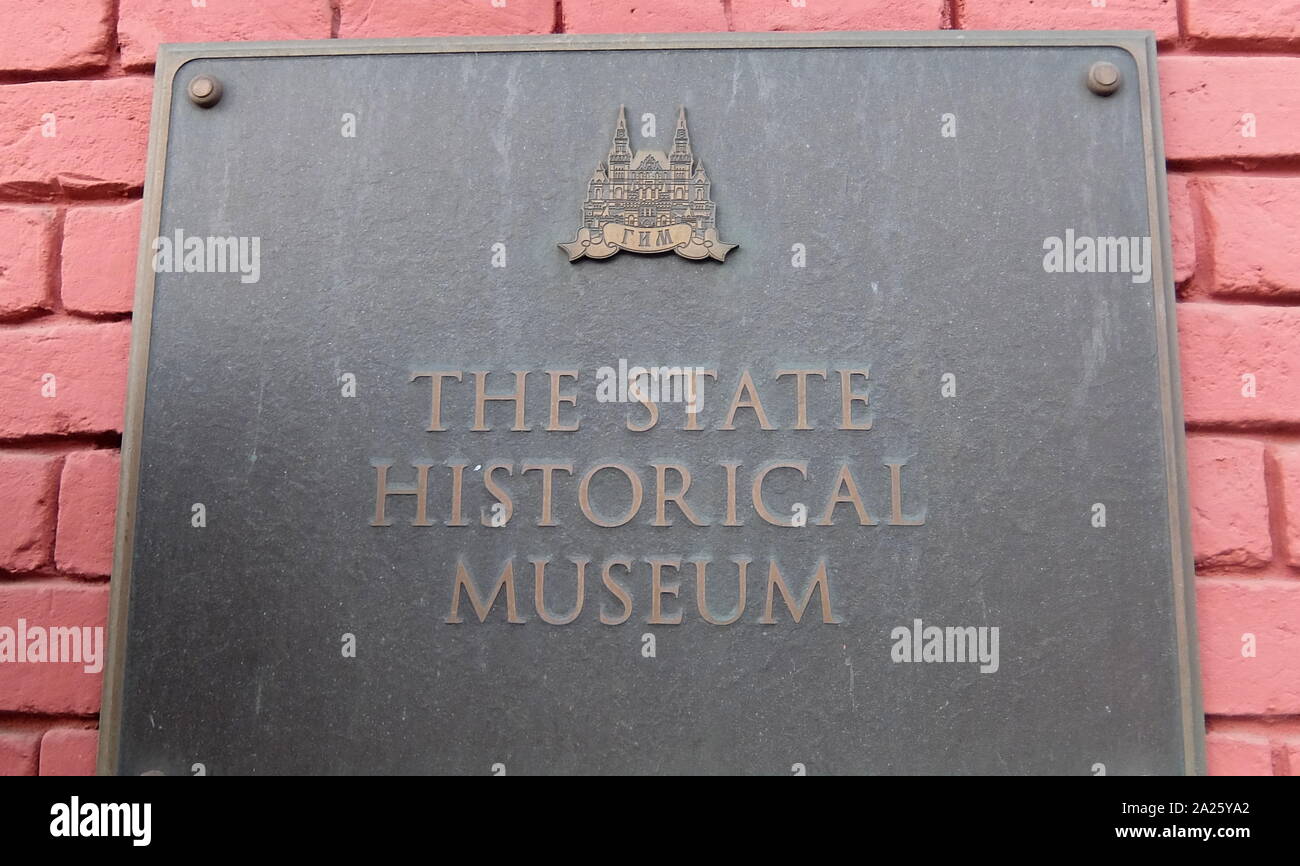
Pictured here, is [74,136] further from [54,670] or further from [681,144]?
[681,144]

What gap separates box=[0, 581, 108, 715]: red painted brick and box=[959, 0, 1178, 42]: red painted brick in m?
1.77

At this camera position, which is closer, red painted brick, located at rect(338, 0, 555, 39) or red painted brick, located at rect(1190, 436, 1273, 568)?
red painted brick, located at rect(1190, 436, 1273, 568)

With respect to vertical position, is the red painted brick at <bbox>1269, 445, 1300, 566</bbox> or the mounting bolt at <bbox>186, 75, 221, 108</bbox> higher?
the mounting bolt at <bbox>186, 75, 221, 108</bbox>

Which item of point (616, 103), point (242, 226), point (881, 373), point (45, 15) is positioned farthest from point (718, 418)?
point (45, 15)

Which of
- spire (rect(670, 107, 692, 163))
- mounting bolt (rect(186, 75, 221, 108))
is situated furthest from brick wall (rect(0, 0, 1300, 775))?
spire (rect(670, 107, 692, 163))

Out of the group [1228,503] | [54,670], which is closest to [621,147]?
[1228,503]

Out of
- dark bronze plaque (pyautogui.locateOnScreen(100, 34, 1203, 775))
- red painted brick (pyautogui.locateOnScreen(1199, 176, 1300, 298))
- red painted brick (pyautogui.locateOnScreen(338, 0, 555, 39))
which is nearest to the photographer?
dark bronze plaque (pyautogui.locateOnScreen(100, 34, 1203, 775))

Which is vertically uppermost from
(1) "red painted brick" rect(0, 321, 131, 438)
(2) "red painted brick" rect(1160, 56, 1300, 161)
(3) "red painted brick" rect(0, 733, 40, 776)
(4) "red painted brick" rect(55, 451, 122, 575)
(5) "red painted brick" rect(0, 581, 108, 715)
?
(2) "red painted brick" rect(1160, 56, 1300, 161)

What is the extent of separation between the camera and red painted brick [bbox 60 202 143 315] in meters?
1.76

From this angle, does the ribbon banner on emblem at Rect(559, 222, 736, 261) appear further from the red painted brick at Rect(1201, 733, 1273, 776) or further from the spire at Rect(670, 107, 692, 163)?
the red painted brick at Rect(1201, 733, 1273, 776)

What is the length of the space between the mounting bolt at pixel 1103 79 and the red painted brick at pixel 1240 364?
0.40m

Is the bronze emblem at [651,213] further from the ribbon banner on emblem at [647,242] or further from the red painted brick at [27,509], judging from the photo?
the red painted brick at [27,509]

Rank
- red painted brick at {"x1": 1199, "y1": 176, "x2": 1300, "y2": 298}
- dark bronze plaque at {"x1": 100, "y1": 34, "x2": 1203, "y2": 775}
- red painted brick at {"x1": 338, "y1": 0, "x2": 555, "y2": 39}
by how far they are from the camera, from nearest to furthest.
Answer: dark bronze plaque at {"x1": 100, "y1": 34, "x2": 1203, "y2": 775}
red painted brick at {"x1": 1199, "y1": 176, "x2": 1300, "y2": 298}
red painted brick at {"x1": 338, "y1": 0, "x2": 555, "y2": 39}
